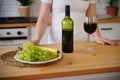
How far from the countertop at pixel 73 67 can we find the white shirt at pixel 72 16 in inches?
17.9

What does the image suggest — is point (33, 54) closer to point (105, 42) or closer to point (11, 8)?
point (105, 42)

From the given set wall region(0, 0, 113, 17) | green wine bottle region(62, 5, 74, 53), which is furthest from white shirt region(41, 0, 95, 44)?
wall region(0, 0, 113, 17)

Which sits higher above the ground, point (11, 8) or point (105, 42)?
point (11, 8)

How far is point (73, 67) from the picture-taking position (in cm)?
117

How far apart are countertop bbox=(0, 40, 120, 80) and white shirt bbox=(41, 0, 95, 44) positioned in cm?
46

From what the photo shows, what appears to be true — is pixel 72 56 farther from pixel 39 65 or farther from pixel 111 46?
pixel 111 46

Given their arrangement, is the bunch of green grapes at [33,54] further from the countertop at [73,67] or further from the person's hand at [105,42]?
the person's hand at [105,42]

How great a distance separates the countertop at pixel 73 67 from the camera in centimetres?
109

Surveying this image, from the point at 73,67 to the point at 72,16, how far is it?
2.39 ft

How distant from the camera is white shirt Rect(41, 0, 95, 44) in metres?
1.78

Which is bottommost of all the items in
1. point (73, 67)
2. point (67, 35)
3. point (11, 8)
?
point (73, 67)

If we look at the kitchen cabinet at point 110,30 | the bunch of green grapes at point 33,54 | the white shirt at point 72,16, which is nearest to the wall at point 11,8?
the kitchen cabinet at point 110,30

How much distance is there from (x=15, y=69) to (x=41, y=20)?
0.66 m

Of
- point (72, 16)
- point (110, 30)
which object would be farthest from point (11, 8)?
point (72, 16)
